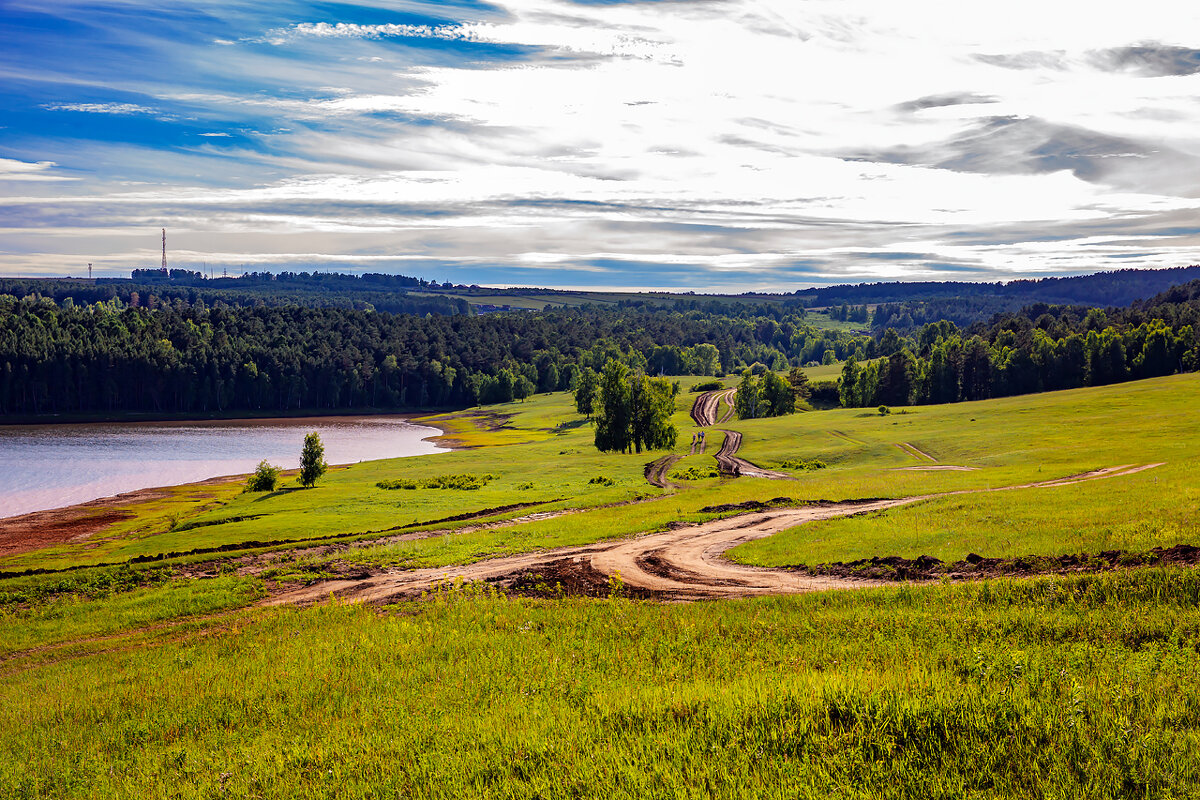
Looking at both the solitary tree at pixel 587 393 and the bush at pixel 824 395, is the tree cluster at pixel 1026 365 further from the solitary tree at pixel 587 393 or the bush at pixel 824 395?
the solitary tree at pixel 587 393

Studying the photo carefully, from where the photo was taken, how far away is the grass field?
7.41 m

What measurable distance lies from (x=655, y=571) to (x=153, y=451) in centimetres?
11277

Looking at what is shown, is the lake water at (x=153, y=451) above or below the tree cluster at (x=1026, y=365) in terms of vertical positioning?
below

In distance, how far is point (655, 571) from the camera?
24625mm

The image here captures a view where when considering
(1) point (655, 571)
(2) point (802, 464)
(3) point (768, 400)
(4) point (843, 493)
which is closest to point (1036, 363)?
(3) point (768, 400)

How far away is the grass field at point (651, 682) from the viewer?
7.41m

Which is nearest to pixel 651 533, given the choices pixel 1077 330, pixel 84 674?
pixel 84 674

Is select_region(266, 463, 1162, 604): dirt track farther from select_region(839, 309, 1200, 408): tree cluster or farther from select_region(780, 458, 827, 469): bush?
select_region(839, 309, 1200, 408): tree cluster

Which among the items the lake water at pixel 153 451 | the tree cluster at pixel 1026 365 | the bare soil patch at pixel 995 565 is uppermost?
the tree cluster at pixel 1026 365

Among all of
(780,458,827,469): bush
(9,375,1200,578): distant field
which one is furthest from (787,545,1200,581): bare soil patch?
(780,458,827,469): bush

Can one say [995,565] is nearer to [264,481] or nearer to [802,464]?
[802,464]

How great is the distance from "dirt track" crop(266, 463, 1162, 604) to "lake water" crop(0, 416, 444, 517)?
59.1 meters

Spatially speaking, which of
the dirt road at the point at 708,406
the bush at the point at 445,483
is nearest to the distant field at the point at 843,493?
the bush at the point at 445,483

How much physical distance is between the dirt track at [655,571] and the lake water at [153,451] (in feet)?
194
